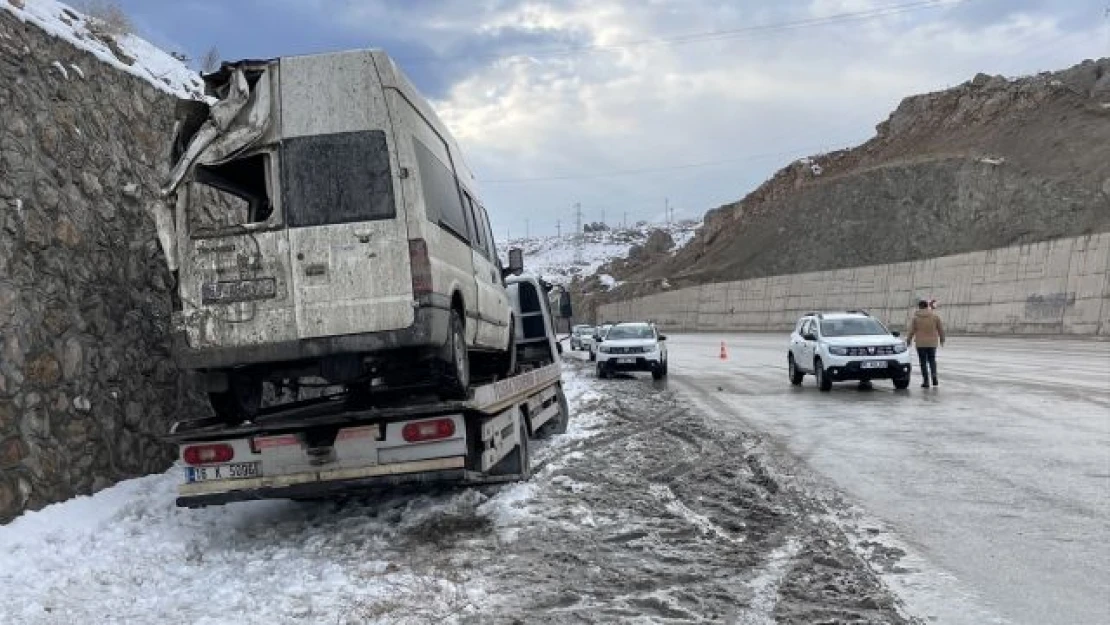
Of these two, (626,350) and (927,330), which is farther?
(626,350)

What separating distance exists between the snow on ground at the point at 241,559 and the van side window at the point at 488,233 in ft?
9.41

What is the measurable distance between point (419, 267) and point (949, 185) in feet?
213

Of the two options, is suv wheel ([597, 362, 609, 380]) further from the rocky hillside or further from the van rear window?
the rocky hillside

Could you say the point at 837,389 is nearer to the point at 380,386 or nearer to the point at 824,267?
the point at 380,386

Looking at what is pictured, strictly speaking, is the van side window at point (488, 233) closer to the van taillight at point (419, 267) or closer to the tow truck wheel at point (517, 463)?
Result: the tow truck wheel at point (517, 463)

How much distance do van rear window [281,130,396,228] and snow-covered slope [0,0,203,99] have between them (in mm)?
3549

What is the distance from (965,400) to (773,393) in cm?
382

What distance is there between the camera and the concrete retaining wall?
113 feet

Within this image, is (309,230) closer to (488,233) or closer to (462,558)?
(462,558)

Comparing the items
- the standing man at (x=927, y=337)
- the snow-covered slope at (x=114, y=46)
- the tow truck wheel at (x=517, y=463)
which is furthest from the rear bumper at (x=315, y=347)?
the standing man at (x=927, y=337)

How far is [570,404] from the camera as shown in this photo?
17109 millimetres

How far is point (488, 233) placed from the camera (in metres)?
10.5

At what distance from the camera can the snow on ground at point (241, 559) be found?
519 centimetres

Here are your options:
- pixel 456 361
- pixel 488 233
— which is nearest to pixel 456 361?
pixel 456 361
